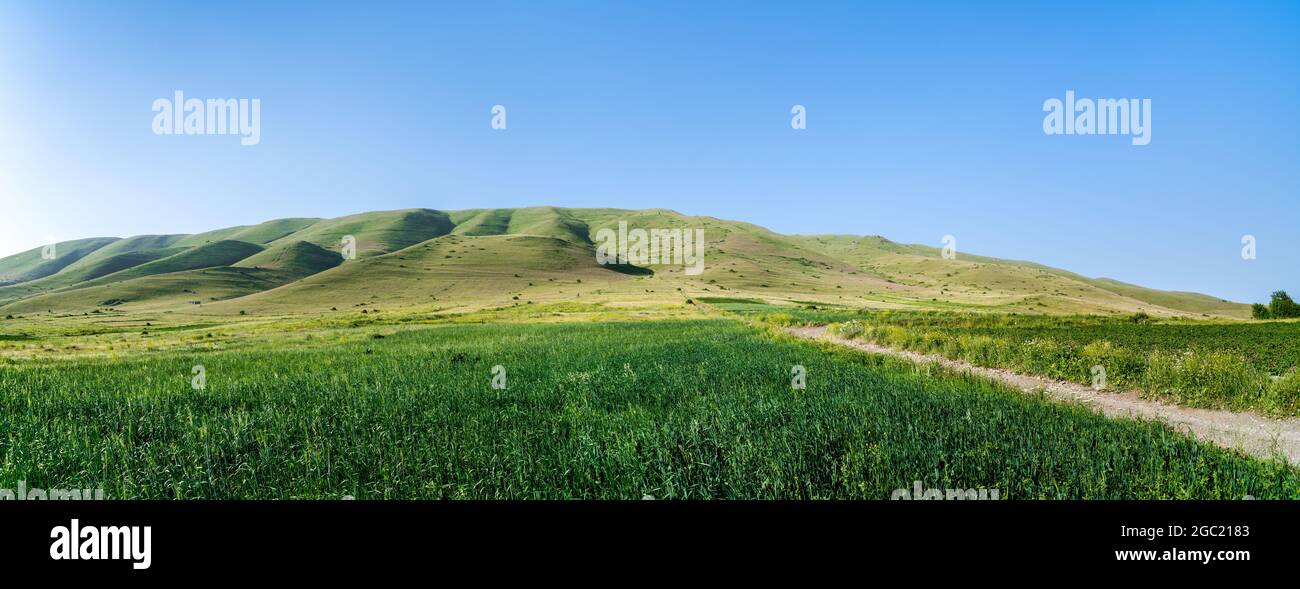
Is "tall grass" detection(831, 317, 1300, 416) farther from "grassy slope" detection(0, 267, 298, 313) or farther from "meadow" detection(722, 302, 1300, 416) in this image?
"grassy slope" detection(0, 267, 298, 313)

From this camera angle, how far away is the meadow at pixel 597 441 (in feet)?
23.6

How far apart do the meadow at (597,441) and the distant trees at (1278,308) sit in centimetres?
10455

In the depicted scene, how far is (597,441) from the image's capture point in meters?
9.12

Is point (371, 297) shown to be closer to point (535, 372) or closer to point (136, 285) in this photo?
point (136, 285)

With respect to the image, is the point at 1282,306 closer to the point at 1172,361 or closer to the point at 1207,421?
the point at 1172,361

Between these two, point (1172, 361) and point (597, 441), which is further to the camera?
point (1172, 361)

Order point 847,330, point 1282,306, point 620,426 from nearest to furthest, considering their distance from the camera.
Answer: point 620,426, point 847,330, point 1282,306

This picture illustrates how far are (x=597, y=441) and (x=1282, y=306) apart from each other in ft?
389
